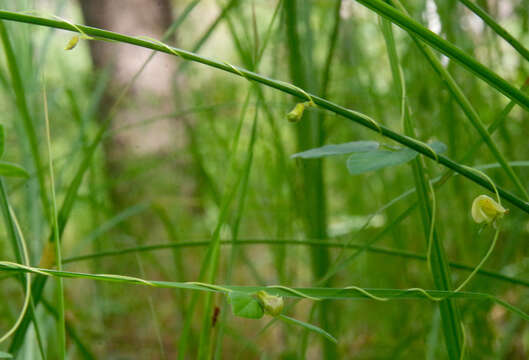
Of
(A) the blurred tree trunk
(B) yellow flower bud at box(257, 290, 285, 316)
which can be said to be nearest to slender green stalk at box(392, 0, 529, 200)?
(B) yellow flower bud at box(257, 290, 285, 316)

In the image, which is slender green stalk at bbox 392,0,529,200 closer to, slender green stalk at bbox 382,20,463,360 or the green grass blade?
slender green stalk at bbox 382,20,463,360

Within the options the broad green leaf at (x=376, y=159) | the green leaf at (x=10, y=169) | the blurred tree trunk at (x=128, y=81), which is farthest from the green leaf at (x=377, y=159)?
the blurred tree trunk at (x=128, y=81)

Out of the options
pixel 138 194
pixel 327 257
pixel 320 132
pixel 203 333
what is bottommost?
pixel 203 333

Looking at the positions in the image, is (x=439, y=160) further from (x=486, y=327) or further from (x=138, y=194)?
(x=138, y=194)

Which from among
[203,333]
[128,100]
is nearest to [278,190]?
[203,333]

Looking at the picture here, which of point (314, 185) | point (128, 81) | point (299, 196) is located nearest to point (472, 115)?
point (314, 185)

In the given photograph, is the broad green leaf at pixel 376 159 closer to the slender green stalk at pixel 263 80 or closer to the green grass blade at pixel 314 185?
the slender green stalk at pixel 263 80

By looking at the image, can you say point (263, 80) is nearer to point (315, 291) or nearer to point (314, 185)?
point (315, 291)
